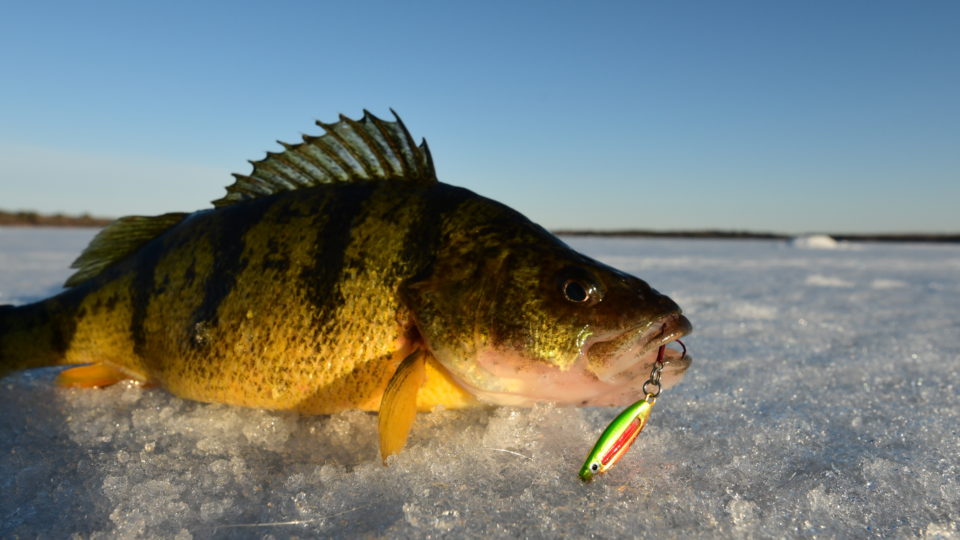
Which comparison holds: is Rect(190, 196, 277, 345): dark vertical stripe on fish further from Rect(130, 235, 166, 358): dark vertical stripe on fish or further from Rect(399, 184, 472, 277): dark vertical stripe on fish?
Rect(399, 184, 472, 277): dark vertical stripe on fish

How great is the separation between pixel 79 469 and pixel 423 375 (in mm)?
1110

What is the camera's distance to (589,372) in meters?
1.91

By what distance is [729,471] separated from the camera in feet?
5.88

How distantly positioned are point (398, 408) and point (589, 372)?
0.62m

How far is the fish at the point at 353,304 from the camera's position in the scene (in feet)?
6.32

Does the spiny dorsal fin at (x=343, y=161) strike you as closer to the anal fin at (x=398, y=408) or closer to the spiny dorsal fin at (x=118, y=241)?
the spiny dorsal fin at (x=118, y=241)

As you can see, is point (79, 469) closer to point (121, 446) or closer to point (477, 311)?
point (121, 446)

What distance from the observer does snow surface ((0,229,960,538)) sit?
1530 mm

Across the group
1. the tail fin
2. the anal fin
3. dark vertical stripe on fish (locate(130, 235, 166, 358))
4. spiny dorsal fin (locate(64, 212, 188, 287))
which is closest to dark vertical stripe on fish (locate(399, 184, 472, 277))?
the anal fin

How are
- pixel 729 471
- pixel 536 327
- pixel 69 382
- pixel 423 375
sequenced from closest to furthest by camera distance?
pixel 729 471
pixel 536 327
pixel 423 375
pixel 69 382

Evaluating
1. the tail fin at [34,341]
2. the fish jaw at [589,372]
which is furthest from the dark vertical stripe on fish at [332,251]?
the tail fin at [34,341]

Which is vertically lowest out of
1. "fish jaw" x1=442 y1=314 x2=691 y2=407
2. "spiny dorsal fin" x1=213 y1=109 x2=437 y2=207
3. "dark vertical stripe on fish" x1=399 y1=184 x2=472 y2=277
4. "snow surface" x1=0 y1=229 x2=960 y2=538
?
"snow surface" x1=0 y1=229 x2=960 y2=538

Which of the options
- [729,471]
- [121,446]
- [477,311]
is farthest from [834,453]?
[121,446]

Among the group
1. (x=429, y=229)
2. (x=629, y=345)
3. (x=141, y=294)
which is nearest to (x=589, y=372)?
(x=629, y=345)
